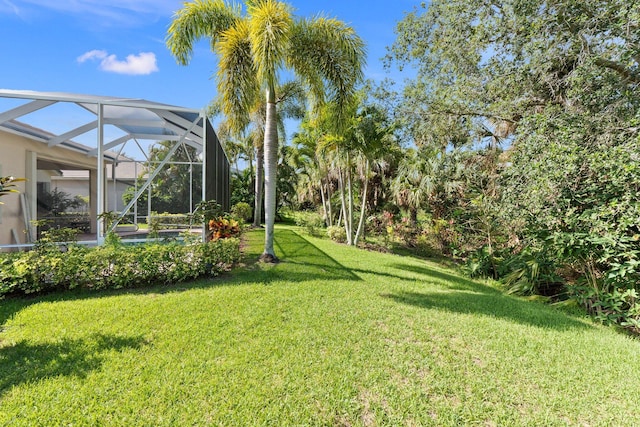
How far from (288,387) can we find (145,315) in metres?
2.59

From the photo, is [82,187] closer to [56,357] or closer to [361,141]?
[361,141]

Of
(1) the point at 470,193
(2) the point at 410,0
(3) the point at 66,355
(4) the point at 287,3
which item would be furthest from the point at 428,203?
(3) the point at 66,355

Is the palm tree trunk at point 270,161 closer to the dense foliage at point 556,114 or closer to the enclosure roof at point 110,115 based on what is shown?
the enclosure roof at point 110,115

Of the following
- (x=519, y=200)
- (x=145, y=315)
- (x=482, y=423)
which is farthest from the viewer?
(x=519, y=200)

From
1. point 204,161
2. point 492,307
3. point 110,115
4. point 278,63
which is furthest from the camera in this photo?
point 110,115

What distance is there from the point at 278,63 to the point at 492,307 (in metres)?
6.39

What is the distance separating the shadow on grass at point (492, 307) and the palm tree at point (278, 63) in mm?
3694

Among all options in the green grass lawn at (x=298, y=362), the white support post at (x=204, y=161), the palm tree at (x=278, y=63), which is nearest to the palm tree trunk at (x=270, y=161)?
the palm tree at (x=278, y=63)

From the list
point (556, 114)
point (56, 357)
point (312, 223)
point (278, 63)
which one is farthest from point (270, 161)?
point (312, 223)

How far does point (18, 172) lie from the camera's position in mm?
7750

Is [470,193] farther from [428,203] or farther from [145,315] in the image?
[145,315]

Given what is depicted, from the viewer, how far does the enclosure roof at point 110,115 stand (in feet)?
19.9

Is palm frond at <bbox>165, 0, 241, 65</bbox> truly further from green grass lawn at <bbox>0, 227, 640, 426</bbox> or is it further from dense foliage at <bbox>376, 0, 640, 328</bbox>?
green grass lawn at <bbox>0, 227, 640, 426</bbox>

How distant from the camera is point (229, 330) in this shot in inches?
151
